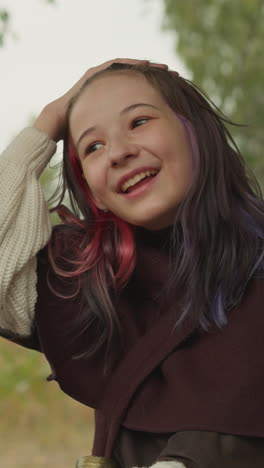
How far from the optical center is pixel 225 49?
20.2 feet

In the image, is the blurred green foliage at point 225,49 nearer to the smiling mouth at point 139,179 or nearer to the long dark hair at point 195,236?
the long dark hair at point 195,236

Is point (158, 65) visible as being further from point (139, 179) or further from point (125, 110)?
point (139, 179)

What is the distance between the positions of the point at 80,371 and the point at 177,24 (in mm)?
5067

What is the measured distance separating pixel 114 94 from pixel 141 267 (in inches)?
15.7

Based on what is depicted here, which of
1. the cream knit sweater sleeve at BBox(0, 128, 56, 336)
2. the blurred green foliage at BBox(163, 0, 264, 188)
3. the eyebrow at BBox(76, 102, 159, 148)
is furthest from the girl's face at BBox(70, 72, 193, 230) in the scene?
the blurred green foliage at BBox(163, 0, 264, 188)

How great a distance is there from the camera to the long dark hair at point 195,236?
1539mm

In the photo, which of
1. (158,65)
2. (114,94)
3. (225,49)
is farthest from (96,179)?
(225,49)

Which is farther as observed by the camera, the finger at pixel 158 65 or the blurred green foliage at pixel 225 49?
the blurred green foliage at pixel 225 49

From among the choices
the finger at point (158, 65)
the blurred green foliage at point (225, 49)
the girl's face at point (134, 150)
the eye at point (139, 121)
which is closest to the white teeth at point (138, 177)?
the girl's face at point (134, 150)

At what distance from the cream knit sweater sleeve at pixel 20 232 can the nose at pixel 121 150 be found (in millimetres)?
200

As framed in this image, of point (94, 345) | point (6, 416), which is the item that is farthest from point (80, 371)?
point (6, 416)

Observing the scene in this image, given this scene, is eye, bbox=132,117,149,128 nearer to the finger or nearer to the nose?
the nose

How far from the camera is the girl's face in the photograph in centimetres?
158

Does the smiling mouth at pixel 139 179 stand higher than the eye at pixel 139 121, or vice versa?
the eye at pixel 139 121
